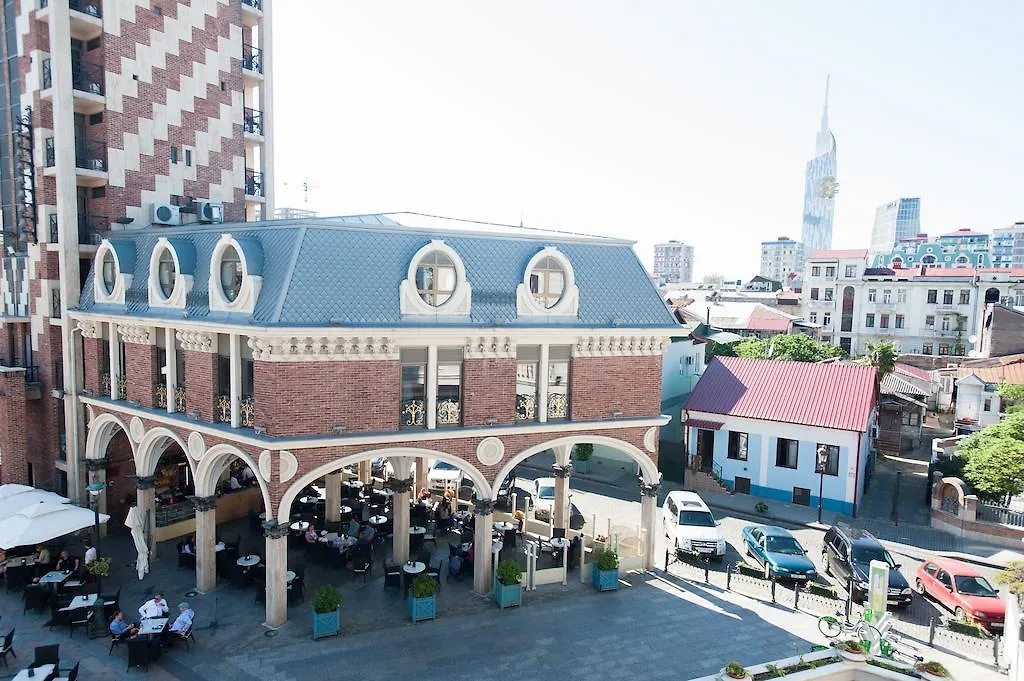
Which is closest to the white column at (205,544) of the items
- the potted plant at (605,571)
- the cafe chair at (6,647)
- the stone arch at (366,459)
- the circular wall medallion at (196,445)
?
the circular wall medallion at (196,445)

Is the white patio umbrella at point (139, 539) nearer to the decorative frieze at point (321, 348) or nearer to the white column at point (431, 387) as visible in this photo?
the decorative frieze at point (321, 348)

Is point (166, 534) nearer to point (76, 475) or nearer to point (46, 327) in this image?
point (76, 475)

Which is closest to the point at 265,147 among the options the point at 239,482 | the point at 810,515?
the point at 239,482

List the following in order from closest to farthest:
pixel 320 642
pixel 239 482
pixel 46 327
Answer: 1. pixel 320 642
2. pixel 46 327
3. pixel 239 482

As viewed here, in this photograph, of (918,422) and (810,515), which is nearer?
(810,515)

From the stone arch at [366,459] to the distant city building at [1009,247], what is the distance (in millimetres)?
209604

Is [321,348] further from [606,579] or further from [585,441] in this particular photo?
[606,579]

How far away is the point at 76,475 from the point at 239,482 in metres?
5.98

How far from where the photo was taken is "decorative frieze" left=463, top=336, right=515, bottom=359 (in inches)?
799

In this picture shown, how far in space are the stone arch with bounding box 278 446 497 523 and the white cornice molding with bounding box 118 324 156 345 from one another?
7.77m

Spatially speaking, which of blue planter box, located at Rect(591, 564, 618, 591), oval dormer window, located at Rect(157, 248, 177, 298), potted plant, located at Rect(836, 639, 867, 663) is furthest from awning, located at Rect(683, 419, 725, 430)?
oval dormer window, located at Rect(157, 248, 177, 298)

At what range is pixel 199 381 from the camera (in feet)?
67.3

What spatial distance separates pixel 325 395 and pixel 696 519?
15788mm

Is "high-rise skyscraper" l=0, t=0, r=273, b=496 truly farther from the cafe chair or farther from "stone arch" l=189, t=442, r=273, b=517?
the cafe chair
